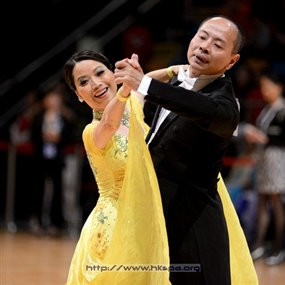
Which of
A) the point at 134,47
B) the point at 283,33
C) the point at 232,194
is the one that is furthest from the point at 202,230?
the point at 134,47

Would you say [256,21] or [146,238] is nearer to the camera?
[146,238]

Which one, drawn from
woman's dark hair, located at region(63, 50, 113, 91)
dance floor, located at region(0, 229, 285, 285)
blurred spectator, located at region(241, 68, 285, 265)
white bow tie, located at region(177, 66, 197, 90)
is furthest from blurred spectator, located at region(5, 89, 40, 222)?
white bow tie, located at region(177, 66, 197, 90)

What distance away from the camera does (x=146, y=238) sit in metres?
3.23

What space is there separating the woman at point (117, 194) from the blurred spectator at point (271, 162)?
3.75 m

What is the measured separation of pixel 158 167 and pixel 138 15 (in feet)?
27.3

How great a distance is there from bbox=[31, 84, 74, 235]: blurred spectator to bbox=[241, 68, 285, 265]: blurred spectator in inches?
90.0

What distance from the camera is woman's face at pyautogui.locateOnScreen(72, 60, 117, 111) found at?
3.51 meters

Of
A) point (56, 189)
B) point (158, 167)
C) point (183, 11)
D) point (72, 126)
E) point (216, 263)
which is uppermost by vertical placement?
point (183, 11)

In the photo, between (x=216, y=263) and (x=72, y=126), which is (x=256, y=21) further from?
(x=216, y=263)

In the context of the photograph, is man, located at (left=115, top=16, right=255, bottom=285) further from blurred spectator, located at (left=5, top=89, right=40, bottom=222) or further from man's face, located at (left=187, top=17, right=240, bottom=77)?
blurred spectator, located at (left=5, top=89, right=40, bottom=222)

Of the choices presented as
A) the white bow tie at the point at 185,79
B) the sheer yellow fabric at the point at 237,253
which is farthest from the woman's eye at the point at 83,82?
the sheer yellow fabric at the point at 237,253

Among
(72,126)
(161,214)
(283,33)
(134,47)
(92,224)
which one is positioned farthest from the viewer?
(134,47)

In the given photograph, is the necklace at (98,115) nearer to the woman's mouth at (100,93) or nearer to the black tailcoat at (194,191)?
the woman's mouth at (100,93)

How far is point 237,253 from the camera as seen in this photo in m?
3.58
